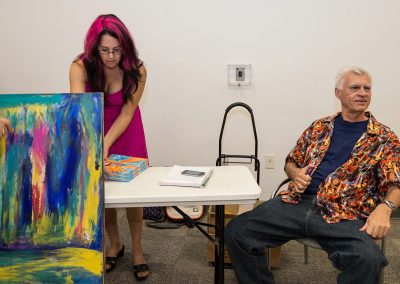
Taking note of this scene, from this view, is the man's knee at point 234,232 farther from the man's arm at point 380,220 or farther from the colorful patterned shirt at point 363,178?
the man's arm at point 380,220

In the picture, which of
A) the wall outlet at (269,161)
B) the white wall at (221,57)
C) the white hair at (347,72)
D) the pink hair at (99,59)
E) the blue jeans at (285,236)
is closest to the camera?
the blue jeans at (285,236)

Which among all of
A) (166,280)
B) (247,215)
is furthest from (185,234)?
(247,215)

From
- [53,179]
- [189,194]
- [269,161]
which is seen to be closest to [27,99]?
[53,179]

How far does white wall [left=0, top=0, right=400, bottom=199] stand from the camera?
275 centimetres

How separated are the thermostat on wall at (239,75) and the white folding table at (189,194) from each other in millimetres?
1357

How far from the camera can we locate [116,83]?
6.34 ft

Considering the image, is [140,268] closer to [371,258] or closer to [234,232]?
[234,232]

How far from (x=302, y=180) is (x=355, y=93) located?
0.50 meters

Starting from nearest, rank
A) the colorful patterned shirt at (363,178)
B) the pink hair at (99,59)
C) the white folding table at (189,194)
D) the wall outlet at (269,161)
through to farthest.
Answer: the white folding table at (189,194) < the colorful patterned shirt at (363,178) < the pink hair at (99,59) < the wall outlet at (269,161)

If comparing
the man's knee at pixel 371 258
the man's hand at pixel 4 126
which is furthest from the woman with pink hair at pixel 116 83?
the man's knee at pixel 371 258

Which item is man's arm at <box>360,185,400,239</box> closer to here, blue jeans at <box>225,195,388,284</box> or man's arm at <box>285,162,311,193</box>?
blue jeans at <box>225,195,388,284</box>

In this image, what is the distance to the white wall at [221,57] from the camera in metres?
2.75

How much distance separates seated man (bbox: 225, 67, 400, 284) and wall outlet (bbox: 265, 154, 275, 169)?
3.49 ft

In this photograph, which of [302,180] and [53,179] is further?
[302,180]
